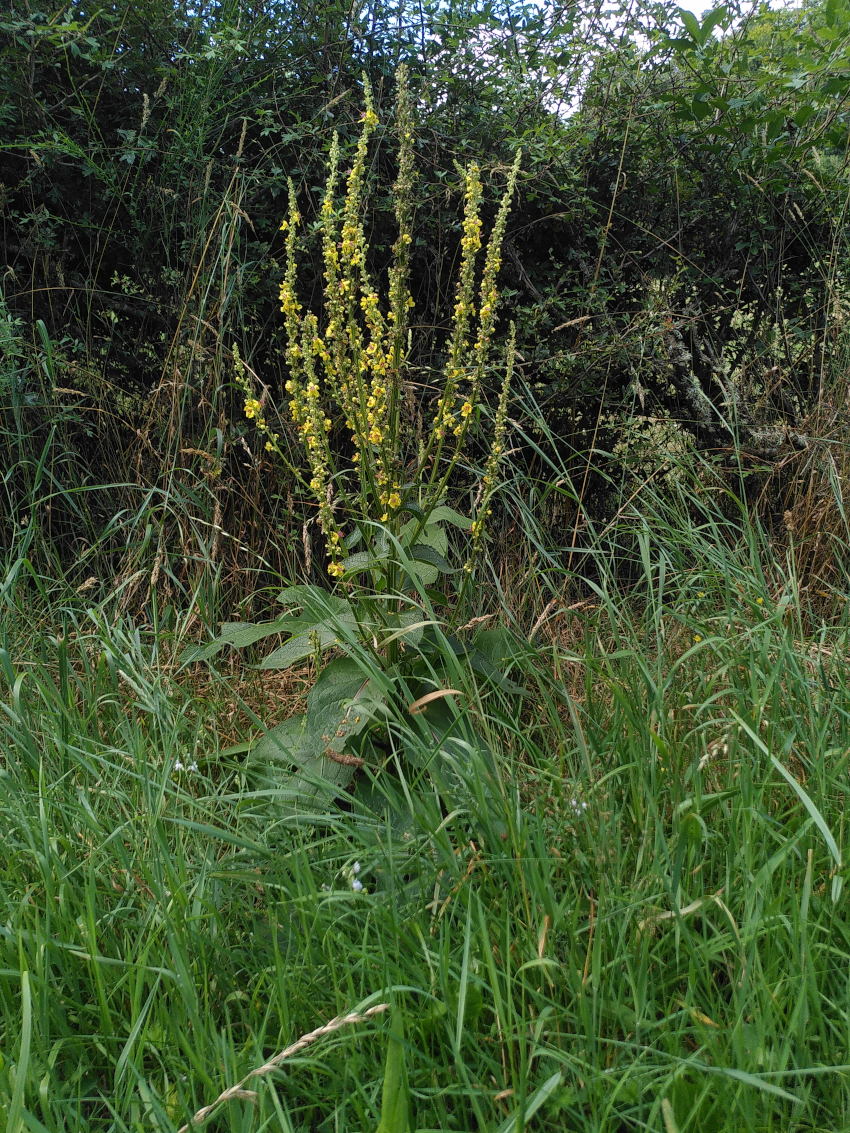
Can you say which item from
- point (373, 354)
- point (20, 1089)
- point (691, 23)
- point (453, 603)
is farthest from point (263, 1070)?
point (691, 23)

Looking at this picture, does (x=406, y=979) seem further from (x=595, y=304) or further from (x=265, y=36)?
(x=265, y=36)

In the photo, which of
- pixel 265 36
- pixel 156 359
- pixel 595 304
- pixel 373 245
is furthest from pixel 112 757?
pixel 265 36

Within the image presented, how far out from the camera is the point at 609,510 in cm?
350

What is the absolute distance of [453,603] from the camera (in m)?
2.76

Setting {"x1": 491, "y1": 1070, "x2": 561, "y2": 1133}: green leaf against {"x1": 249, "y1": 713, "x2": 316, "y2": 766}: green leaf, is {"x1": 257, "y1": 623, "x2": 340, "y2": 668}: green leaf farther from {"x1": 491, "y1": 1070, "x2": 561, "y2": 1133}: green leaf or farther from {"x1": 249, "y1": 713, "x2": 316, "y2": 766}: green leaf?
{"x1": 491, "y1": 1070, "x2": 561, "y2": 1133}: green leaf

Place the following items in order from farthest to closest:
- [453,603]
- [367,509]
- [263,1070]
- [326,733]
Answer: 1. [453,603]
2. [367,509]
3. [326,733]
4. [263,1070]

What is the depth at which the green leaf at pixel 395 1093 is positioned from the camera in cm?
96

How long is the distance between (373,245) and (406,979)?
8.93ft

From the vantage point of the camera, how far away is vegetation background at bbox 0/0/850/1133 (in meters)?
1.15

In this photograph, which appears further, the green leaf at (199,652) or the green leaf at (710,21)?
the green leaf at (710,21)

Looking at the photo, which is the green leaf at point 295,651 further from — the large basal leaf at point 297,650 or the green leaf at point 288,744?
the green leaf at point 288,744

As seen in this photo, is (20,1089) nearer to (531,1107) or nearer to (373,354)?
(531,1107)

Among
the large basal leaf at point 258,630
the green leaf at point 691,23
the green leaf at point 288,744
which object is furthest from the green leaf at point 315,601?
the green leaf at point 691,23

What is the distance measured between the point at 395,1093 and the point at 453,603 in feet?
6.10
